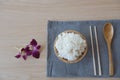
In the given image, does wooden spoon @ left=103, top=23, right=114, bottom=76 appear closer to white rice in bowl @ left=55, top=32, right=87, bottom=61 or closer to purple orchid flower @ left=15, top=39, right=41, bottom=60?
white rice in bowl @ left=55, top=32, right=87, bottom=61

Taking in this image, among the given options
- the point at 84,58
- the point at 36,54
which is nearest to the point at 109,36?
the point at 84,58

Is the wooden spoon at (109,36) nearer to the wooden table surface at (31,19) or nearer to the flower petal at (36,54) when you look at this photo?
the wooden table surface at (31,19)

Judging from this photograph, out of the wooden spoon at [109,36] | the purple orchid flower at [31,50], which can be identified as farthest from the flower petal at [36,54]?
the wooden spoon at [109,36]

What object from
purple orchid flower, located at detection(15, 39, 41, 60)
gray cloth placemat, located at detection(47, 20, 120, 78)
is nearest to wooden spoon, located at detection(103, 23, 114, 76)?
gray cloth placemat, located at detection(47, 20, 120, 78)

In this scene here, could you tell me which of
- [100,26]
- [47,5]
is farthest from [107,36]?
[47,5]

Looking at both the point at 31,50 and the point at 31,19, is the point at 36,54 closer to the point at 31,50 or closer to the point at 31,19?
the point at 31,50

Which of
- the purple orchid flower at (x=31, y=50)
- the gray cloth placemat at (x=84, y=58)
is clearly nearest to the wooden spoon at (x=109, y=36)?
the gray cloth placemat at (x=84, y=58)
